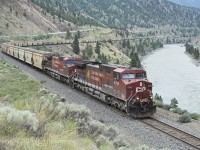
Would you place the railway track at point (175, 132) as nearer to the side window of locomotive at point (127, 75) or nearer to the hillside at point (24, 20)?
the side window of locomotive at point (127, 75)

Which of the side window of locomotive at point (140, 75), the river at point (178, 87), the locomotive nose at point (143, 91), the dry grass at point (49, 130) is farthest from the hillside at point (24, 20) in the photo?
the dry grass at point (49, 130)

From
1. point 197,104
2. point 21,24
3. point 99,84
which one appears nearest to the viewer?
point 99,84

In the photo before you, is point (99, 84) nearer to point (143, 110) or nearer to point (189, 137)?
point (143, 110)

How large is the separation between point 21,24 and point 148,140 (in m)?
135

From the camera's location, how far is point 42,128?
36.1 feet

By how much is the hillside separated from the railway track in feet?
379

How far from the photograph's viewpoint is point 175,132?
794 inches

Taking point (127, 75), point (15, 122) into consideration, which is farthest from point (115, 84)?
point (15, 122)

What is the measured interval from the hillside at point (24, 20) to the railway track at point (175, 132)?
115m

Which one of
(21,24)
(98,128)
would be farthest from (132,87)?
(21,24)

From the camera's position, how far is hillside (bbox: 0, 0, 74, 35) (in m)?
139

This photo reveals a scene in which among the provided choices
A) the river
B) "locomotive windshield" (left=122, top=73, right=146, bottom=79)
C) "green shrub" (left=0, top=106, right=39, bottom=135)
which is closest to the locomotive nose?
"locomotive windshield" (left=122, top=73, right=146, bottom=79)

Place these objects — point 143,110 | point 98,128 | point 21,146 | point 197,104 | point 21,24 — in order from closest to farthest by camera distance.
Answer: point 21,146 < point 98,128 < point 143,110 < point 197,104 < point 21,24

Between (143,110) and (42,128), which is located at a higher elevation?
(42,128)
